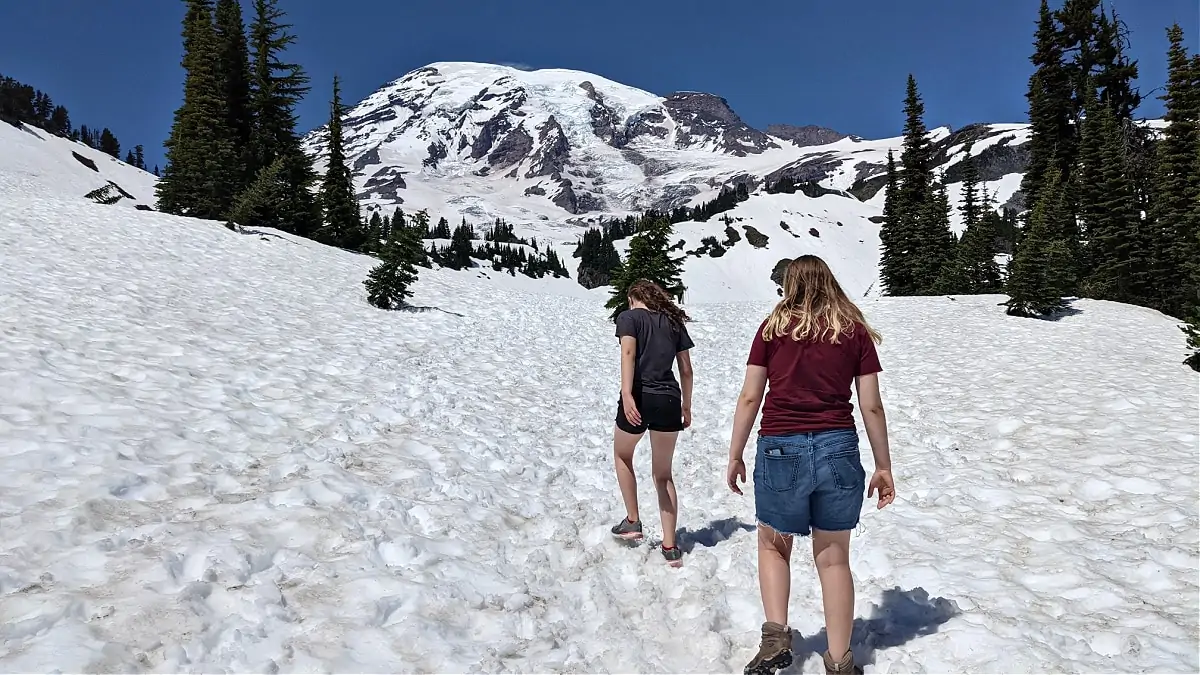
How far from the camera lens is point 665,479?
564 centimetres

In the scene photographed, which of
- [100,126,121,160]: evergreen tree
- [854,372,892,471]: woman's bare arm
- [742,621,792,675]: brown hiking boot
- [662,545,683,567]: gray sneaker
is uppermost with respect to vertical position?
[100,126,121,160]: evergreen tree

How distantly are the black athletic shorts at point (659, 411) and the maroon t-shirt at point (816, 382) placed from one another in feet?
5.60

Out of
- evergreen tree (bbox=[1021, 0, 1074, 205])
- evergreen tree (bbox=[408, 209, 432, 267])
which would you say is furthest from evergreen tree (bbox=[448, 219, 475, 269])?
evergreen tree (bbox=[408, 209, 432, 267])

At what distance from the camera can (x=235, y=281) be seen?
17.7m

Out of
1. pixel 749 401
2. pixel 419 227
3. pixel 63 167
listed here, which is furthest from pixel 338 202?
pixel 63 167

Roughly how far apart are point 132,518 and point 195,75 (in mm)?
40342

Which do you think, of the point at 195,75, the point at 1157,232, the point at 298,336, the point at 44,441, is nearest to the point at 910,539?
the point at 44,441

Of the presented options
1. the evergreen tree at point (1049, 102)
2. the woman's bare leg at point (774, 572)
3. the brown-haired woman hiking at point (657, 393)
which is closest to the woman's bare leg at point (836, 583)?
the woman's bare leg at point (774, 572)

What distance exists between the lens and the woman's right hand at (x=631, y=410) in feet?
18.1

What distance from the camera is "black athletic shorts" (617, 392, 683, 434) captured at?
5539mm

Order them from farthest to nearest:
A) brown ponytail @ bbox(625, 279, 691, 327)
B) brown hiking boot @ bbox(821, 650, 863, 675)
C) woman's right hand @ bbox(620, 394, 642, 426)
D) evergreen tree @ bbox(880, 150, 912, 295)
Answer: evergreen tree @ bbox(880, 150, 912, 295) < brown ponytail @ bbox(625, 279, 691, 327) < woman's right hand @ bbox(620, 394, 642, 426) < brown hiking boot @ bbox(821, 650, 863, 675)

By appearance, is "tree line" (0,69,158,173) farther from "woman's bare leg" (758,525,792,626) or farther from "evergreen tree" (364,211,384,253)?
"woman's bare leg" (758,525,792,626)

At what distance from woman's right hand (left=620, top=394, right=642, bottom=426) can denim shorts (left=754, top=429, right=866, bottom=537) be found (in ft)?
6.10

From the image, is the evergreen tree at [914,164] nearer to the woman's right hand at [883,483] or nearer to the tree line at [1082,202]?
the tree line at [1082,202]
